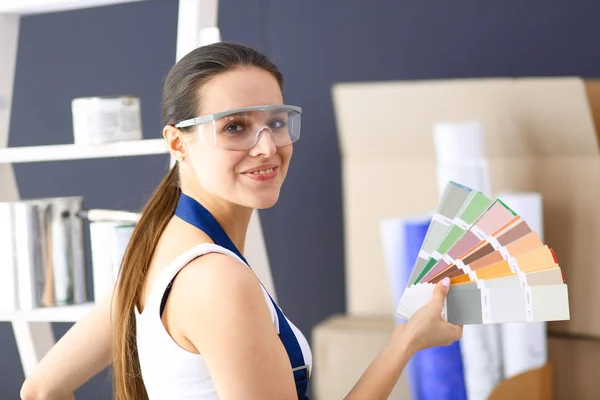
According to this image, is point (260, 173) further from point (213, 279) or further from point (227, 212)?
point (213, 279)

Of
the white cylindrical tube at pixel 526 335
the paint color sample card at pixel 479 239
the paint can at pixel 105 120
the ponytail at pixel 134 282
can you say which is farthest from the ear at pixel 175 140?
the white cylindrical tube at pixel 526 335

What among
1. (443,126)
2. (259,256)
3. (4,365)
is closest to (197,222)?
(259,256)

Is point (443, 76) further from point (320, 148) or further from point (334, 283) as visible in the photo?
point (334, 283)

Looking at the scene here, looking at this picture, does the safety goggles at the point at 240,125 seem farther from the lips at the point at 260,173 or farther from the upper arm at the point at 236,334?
the upper arm at the point at 236,334

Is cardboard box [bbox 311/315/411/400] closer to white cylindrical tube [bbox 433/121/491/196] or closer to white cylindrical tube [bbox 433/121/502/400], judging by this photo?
white cylindrical tube [bbox 433/121/502/400]

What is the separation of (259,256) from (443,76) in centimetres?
144

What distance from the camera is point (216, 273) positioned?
50.6 inches

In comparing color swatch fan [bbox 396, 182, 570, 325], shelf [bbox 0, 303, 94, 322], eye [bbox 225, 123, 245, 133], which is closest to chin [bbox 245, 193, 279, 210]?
eye [bbox 225, 123, 245, 133]

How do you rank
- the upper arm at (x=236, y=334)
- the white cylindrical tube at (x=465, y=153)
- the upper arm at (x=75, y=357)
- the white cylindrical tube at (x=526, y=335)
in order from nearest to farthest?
the upper arm at (x=236, y=334), the upper arm at (x=75, y=357), the white cylindrical tube at (x=526, y=335), the white cylindrical tube at (x=465, y=153)

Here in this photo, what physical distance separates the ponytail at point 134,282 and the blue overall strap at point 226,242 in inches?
2.5

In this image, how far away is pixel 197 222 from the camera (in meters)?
1.48

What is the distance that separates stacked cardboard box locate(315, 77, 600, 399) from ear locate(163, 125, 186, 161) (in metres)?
1.28

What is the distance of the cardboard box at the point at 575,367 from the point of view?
2.46m

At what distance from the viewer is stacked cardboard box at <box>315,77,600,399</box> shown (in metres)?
2.46
